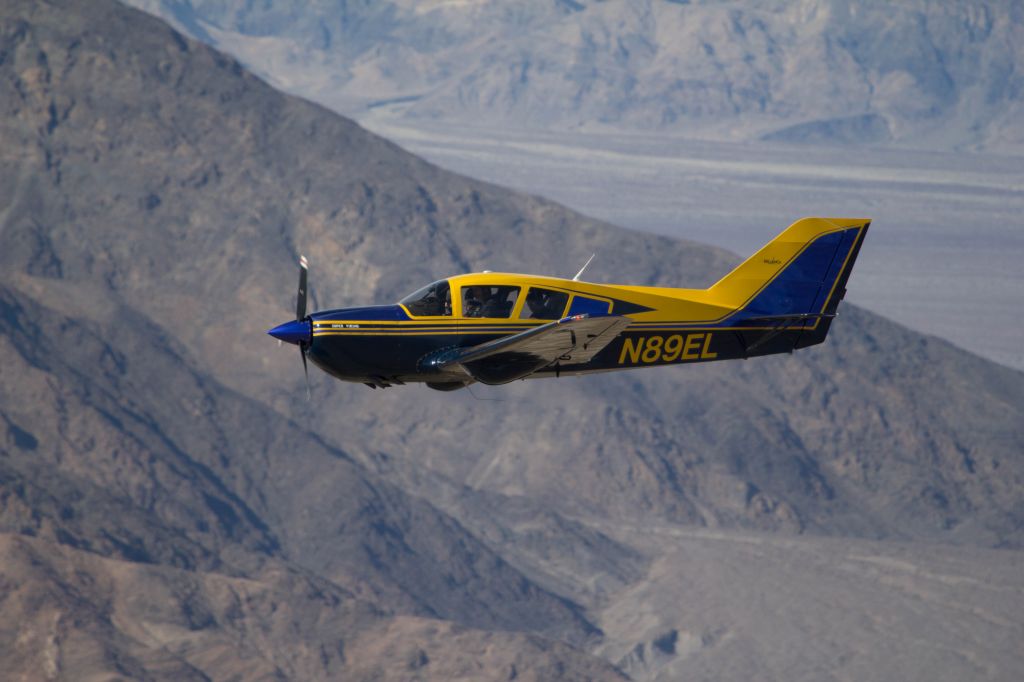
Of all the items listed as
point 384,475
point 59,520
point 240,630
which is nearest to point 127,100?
point 384,475

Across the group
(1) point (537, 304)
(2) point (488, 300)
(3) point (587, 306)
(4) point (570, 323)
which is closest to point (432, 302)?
(2) point (488, 300)

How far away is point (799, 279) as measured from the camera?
136 ft

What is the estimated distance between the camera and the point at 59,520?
338ft

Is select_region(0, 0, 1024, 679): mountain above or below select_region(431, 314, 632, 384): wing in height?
below

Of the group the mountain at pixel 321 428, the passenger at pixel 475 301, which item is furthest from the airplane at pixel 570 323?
the mountain at pixel 321 428

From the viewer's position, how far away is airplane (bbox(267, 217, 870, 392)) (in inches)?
1410

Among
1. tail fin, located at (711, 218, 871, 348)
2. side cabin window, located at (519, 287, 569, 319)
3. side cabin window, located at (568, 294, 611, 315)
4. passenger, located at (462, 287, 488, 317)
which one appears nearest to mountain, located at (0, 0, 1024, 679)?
tail fin, located at (711, 218, 871, 348)

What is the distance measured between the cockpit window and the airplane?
0.07 feet

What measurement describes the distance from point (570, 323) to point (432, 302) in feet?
13.7

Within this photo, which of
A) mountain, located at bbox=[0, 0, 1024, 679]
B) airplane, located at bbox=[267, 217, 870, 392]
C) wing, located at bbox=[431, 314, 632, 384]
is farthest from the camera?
mountain, located at bbox=[0, 0, 1024, 679]

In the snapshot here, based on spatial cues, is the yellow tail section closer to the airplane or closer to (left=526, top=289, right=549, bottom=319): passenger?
the airplane

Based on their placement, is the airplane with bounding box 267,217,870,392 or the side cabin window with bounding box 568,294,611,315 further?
the side cabin window with bounding box 568,294,611,315

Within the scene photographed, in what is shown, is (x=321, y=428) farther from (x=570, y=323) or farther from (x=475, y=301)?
(x=570, y=323)

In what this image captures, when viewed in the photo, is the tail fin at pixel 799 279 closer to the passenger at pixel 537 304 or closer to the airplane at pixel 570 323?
the airplane at pixel 570 323
